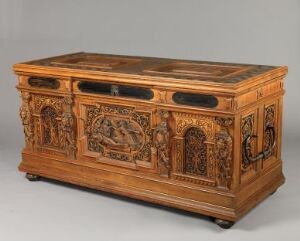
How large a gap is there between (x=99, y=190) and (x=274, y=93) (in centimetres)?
151

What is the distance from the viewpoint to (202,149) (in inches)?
184

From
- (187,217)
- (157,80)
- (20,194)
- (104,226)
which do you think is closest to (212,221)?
(187,217)

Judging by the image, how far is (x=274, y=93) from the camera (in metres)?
4.94

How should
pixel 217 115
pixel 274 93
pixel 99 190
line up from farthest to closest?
pixel 99 190, pixel 274 93, pixel 217 115

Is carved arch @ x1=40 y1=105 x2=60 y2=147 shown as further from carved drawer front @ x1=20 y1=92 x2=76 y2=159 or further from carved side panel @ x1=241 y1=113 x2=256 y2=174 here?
carved side panel @ x1=241 y1=113 x2=256 y2=174

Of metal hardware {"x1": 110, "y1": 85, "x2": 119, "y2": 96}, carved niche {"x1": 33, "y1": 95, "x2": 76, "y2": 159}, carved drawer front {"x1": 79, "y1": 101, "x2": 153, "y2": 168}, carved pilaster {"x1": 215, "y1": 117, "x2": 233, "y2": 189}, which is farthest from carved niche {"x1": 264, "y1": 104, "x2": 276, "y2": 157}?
carved niche {"x1": 33, "y1": 95, "x2": 76, "y2": 159}

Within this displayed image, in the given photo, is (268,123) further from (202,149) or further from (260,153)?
(202,149)

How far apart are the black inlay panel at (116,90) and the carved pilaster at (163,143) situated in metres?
0.18

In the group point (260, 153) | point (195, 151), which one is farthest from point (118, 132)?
point (260, 153)

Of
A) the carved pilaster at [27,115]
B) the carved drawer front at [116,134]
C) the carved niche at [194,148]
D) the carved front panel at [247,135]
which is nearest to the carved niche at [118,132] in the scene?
the carved drawer front at [116,134]

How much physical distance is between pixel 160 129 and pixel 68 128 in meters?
0.84

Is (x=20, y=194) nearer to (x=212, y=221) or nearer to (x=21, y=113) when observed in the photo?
(x=21, y=113)

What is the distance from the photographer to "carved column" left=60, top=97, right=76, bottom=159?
5203 millimetres

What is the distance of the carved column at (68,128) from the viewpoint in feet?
17.1
